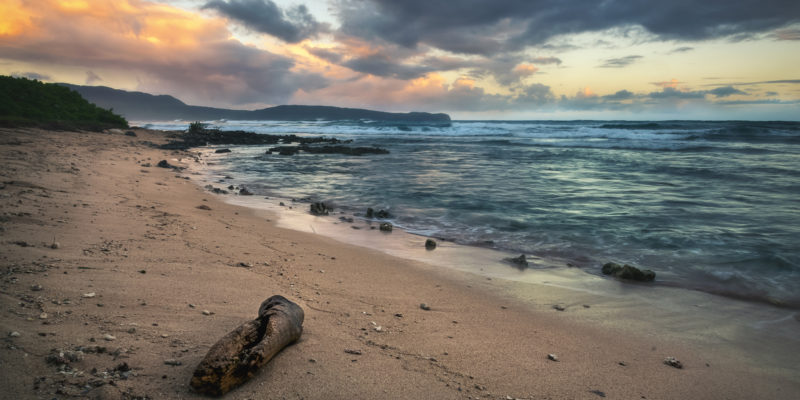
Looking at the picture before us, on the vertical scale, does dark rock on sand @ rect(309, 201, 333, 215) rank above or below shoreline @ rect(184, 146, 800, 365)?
above

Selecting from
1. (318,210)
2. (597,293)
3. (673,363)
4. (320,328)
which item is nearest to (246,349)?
(320,328)

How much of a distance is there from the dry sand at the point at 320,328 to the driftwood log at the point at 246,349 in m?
0.08

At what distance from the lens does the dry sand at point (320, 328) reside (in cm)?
215

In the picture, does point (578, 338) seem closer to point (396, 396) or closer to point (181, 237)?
point (396, 396)

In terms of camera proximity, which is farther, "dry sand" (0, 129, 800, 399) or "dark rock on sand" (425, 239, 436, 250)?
"dark rock on sand" (425, 239, 436, 250)

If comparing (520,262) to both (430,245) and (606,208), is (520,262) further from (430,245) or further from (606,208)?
(606,208)

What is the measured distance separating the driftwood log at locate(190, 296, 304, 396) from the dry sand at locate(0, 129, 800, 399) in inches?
3.0

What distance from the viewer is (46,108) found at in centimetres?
2241

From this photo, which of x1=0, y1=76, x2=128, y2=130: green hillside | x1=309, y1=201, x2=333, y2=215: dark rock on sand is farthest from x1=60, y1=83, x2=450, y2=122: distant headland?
x1=309, y1=201, x2=333, y2=215: dark rock on sand

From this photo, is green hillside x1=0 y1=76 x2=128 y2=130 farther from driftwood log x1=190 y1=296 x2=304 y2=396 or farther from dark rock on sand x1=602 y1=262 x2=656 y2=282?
dark rock on sand x1=602 y1=262 x2=656 y2=282

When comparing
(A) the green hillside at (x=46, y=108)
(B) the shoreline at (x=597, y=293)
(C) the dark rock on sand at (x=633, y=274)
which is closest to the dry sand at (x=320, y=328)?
(B) the shoreline at (x=597, y=293)

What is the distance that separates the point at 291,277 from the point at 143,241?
6.20 feet

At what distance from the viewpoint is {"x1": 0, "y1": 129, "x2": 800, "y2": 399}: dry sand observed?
7.07ft

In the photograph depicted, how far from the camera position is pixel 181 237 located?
4.91m
